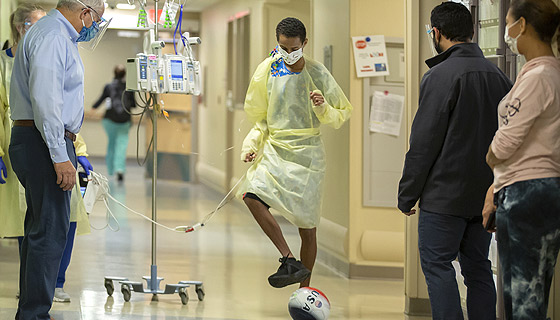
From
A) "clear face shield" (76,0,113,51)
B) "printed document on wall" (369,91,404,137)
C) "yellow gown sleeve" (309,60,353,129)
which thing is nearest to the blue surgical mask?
"clear face shield" (76,0,113,51)

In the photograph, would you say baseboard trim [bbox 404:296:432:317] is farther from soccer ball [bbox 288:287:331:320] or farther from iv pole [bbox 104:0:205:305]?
iv pole [bbox 104:0:205:305]

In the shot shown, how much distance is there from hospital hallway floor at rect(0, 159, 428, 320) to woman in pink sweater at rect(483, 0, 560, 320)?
203 centimetres

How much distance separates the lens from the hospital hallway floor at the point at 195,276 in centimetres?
510

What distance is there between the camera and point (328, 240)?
6.74 metres

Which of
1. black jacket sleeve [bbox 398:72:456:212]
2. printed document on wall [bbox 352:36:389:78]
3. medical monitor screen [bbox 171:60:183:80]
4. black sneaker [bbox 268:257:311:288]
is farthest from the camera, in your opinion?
printed document on wall [bbox 352:36:389:78]

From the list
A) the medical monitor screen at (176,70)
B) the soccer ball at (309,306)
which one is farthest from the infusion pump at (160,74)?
the soccer ball at (309,306)

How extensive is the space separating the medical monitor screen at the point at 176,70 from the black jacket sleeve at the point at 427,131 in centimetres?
202

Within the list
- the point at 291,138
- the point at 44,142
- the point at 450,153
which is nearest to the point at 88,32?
the point at 44,142

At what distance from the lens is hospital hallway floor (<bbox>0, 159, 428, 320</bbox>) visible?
5.10 meters

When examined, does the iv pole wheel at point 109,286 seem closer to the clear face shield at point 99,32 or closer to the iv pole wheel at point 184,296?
the iv pole wheel at point 184,296

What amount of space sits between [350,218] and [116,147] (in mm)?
7450

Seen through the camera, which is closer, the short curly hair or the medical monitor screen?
the short curly hair

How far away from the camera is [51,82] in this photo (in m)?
3.96

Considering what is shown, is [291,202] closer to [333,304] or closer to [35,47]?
[333,304]
